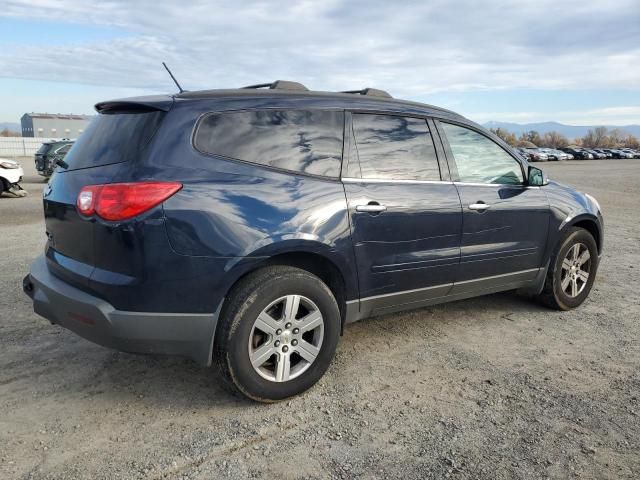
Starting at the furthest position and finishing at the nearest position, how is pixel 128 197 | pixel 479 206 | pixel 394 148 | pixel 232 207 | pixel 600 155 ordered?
pixel 600 155 → pixel 479 206 → pixel 394 148 → pixel 232 207 → pixel 128 197

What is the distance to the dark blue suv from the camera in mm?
2883

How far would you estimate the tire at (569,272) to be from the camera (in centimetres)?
487

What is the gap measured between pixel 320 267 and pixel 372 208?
503mm

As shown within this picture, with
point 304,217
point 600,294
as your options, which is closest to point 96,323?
point 304,217

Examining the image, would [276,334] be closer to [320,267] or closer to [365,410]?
[320,267]

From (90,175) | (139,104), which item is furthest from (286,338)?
(139,104)

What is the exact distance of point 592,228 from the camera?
5207 millimetres

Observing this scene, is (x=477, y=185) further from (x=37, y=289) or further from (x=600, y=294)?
(x=37, y=289)

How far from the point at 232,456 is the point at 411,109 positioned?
2620mm

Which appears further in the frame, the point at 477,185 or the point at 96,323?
the point at 477,185

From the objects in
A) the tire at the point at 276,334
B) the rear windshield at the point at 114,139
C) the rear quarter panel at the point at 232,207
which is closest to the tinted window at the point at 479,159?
the rear quarter panel at the point at 232,207

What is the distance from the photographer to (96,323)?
2.91 metres

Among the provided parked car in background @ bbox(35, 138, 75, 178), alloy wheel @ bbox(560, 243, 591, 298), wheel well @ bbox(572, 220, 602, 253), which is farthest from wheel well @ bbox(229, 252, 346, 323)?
parked car in background @ bbox(35, 138, 75, 178)

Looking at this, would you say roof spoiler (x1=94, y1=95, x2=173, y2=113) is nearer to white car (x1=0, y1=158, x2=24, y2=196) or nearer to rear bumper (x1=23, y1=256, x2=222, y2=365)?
rear bumper (x1=23, y1=256, x2=222, y2=365)
